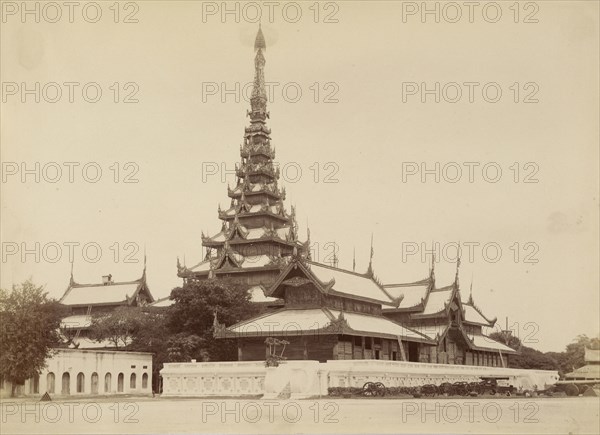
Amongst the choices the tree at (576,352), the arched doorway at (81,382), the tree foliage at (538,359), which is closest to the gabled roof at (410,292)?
the tree foliage at (538,359)

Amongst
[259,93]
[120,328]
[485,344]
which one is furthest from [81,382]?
[485,344]

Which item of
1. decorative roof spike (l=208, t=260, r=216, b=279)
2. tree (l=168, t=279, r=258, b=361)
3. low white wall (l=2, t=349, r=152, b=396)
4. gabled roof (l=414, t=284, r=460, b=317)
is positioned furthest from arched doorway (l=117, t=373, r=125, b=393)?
gabled roof (l=414, t=284, r=460, b=317)

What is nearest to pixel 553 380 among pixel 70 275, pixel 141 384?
pixel 141 384

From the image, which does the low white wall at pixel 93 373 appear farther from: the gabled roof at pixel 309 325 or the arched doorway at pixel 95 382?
the gabled roof at pixel 309 325

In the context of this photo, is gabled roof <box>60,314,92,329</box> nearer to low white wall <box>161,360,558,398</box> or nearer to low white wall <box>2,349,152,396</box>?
low white wall <box>2,349,152,396</box>

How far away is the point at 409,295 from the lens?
60000mm

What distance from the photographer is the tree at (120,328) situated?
191 feet

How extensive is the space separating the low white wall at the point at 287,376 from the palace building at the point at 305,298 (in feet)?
9.90

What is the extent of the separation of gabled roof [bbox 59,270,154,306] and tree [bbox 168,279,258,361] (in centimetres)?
1891

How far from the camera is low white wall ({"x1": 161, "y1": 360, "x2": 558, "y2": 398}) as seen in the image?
39.6m

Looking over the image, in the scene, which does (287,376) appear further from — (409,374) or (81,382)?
(81,382)

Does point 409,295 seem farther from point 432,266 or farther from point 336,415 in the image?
point 336,415

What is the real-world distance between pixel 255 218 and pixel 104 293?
13.3 metres

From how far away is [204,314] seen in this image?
1939 inches
